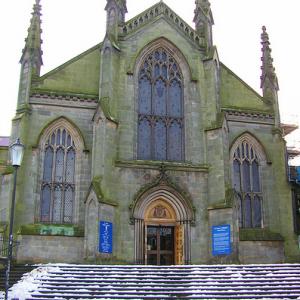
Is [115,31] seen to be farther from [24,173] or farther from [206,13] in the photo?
[24,173]

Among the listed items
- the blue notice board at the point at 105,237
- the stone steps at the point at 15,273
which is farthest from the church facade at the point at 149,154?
the stone steps at the point at 15,273

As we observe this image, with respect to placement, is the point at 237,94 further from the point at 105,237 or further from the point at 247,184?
the point at 105,237

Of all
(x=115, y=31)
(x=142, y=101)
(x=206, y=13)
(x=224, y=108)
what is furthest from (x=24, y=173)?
(x=206, y=13)

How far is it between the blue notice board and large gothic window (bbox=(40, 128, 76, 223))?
2.87m

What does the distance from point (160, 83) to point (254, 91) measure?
20.3 feet

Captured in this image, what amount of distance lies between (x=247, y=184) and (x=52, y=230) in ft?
37.9

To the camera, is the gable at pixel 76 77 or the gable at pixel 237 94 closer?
the gable at pixel 76 77

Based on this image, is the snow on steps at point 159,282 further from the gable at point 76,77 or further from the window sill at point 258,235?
the gable at point 76,77

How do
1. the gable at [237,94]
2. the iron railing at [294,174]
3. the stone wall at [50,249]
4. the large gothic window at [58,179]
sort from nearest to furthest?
the stone wall at [50,249] → the large gothic window at [58,179] → the gable at [237,94] → the iron railing at [294,174]

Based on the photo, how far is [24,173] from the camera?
26.1 meters

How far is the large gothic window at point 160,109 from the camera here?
2802 centimetres

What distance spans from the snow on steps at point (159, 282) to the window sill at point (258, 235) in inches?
209

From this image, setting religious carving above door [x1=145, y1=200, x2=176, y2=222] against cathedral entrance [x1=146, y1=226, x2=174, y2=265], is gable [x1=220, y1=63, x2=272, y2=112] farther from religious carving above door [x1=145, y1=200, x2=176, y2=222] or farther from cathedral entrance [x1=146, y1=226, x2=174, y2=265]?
cathedral entrance [x1=146, y1=226, x2=174, y2=265]

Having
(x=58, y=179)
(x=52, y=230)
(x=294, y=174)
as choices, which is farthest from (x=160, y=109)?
(x=294, y=174)
